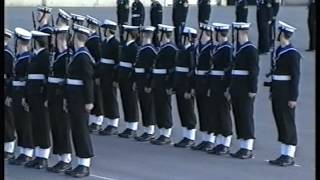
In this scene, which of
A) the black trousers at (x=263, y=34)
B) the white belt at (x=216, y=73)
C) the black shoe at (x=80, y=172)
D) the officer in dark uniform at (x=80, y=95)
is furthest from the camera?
the black trousers at (x=263, y=34)

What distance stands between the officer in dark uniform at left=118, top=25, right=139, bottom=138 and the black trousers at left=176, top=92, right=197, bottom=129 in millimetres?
746

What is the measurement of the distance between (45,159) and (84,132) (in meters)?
0.74

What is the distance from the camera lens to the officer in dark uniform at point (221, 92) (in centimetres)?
978

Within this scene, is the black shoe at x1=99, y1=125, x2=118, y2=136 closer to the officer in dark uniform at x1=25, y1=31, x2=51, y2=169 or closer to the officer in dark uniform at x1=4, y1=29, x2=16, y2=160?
the officer in dark uniform at x1=4, y1=29, x2=16, y2=160

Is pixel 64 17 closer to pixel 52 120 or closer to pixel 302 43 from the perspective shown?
pixel 52 120

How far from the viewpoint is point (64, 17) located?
10.7 m

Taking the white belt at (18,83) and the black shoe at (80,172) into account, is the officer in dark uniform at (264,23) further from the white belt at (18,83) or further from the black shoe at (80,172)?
the black shoe at (80,172)

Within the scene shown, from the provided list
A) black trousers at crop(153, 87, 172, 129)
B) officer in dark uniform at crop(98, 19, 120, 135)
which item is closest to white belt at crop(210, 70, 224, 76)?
black trousers at crop(153, 87, 172, 129)

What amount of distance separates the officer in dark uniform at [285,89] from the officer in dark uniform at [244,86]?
0.86 feet

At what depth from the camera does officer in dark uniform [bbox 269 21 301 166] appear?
9.12 metres

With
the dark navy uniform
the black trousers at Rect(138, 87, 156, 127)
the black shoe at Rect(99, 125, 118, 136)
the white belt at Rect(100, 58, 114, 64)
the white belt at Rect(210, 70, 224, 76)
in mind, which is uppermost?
the white belt at Rect(210, 70, 224, 76)

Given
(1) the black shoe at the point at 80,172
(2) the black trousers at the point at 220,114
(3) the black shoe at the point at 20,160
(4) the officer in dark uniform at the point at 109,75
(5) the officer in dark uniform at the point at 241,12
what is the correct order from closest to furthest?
(1) the black shoe at the point at 80,172, (3) the black shoe at the point at 20,160, (2) the black trousers at the point at 220,114, (4) the officer in dark uniform at the point at 109,75, (5) the officer in dark uniform at the point at 241,12

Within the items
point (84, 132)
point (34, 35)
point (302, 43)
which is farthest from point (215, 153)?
point (302, 43)

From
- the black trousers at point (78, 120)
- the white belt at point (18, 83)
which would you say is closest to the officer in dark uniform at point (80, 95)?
the black trousers at point (78, 120)
